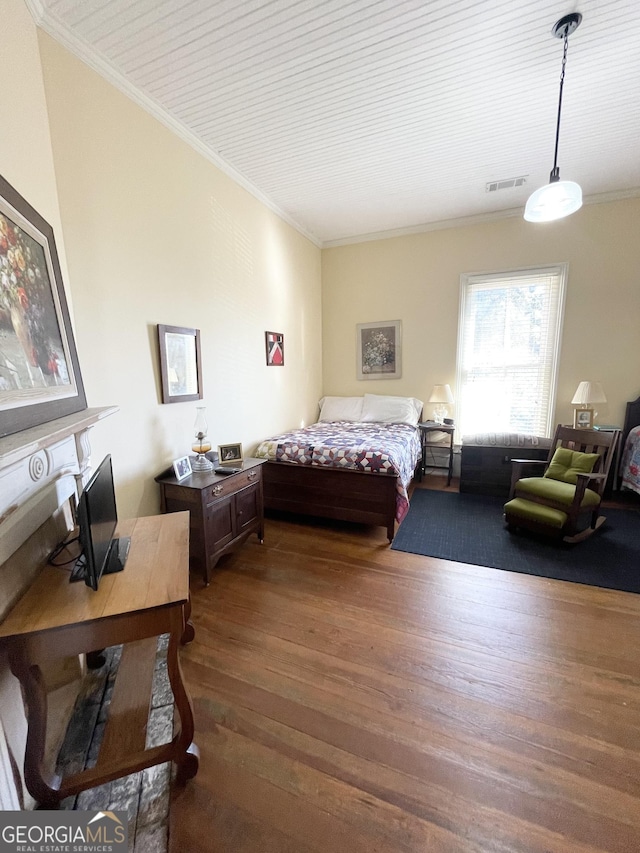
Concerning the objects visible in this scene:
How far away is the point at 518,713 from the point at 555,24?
3313 mm

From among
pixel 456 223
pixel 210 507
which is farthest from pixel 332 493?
pixel 456 223

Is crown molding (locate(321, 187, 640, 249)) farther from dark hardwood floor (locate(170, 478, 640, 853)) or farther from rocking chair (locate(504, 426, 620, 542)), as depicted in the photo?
dark hardwood floor (locate(170, 478, 640, 853))

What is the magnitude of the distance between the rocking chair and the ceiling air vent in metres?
2.42

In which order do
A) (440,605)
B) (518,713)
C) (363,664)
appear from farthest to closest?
(440,605) → (363,664) → (518,713)

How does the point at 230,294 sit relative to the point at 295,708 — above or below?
above

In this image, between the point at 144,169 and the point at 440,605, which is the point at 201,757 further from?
the point at 144,169

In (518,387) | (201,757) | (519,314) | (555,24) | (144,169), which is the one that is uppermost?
(555,24)

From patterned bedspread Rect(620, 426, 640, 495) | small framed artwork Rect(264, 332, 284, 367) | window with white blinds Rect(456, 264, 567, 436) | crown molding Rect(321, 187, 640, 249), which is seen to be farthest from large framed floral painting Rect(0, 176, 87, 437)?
patterned bedspread Rect(620, 426, 640, 495)

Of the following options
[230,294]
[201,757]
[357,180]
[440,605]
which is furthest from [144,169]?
[440,605]

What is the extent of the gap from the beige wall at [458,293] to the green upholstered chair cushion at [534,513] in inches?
68.6

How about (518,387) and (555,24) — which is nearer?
(555,24)

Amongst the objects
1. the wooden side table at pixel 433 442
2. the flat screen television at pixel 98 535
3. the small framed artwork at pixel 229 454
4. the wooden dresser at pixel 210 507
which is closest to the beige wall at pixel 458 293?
the wooden side table at pixel 433 442

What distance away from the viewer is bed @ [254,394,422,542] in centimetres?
281

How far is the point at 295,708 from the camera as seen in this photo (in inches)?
57.6
